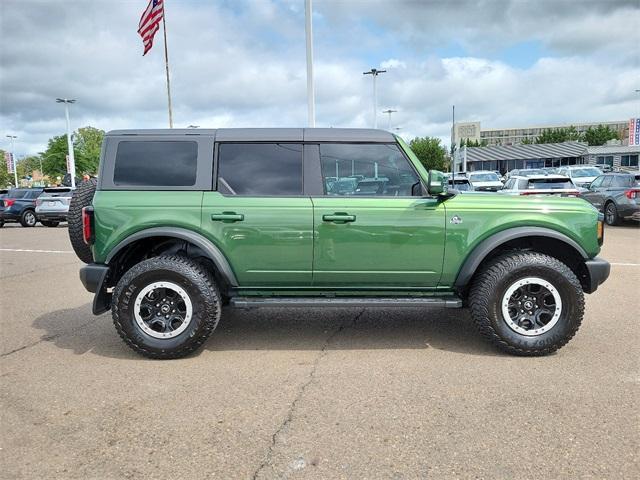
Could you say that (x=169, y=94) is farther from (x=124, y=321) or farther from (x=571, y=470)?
(x=571, y=470)

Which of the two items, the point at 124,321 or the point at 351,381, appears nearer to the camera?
the point at 351,381

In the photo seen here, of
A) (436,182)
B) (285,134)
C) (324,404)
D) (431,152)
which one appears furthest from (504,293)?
(431,152)

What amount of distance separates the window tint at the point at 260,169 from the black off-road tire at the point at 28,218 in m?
19.8

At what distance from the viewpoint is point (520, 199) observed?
4.42 metres

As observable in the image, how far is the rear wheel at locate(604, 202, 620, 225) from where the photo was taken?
14820mm

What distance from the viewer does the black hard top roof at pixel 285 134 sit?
14.8ft

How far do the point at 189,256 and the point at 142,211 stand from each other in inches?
26.3

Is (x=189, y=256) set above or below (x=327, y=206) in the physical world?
below

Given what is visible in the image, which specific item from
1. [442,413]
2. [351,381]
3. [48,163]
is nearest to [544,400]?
[442,413]

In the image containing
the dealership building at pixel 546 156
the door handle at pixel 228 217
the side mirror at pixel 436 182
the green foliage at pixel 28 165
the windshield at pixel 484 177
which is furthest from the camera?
the green foliage at pixel 28 165

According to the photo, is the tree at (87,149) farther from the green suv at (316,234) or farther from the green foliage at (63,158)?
the green suv at (316,234)

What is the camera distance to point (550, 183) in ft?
49.9

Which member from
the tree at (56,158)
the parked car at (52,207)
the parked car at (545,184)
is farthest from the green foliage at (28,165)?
the parked car at (545,184)

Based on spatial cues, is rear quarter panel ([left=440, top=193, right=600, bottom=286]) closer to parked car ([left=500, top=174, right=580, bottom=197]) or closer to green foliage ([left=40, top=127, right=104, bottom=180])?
parked car ([left=500, top=174, right=580, bottom=197])
